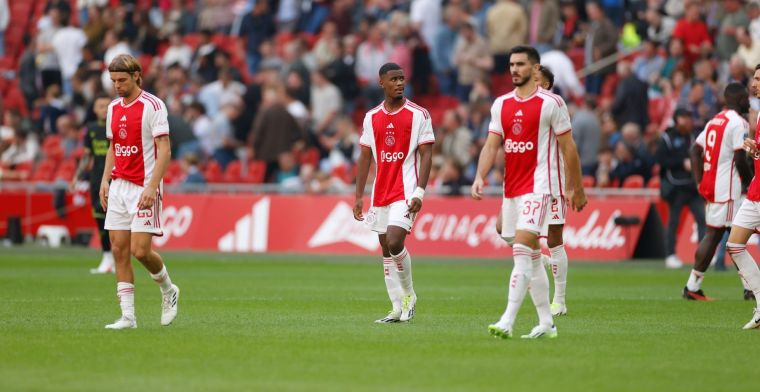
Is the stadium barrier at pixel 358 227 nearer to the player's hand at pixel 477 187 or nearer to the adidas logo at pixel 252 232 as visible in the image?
the adidas logo at pixel 252 232

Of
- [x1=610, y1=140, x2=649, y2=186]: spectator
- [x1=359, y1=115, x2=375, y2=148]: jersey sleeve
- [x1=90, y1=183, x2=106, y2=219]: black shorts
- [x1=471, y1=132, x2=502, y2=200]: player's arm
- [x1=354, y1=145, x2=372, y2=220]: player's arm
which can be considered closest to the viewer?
[x1=471, y1=132, x2=502, y2=200]: player's arm

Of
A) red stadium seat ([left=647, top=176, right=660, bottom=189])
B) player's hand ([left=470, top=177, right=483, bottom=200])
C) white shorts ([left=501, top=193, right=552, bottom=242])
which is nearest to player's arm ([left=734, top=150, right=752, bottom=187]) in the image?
white shorts ([left=501, top=193, right=552, bottom=242])

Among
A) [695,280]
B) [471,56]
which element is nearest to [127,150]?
[695,280]

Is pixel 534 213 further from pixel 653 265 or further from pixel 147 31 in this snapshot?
pixel 147 31

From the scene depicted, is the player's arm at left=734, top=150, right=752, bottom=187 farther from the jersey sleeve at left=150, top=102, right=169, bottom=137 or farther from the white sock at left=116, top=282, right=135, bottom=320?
the white sock at left=116, top=282, right=135, bottom=320

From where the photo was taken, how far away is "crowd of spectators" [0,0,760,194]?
28.4m

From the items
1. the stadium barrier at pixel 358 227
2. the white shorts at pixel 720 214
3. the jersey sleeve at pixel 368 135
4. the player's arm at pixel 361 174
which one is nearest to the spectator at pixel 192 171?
the stadium barrier at pixel 358 227

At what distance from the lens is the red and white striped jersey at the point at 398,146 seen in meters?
14.0

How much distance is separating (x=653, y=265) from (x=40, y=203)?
1552cm

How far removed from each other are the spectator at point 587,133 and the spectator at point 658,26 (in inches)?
117

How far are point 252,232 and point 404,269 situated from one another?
1575 cm

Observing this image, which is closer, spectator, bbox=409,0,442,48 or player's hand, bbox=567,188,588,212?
player's hand, bbox=567,188,588,212

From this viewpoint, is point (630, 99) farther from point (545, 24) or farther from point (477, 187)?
point (477, 187)

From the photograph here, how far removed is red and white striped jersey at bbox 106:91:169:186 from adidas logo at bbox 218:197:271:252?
1621cm
